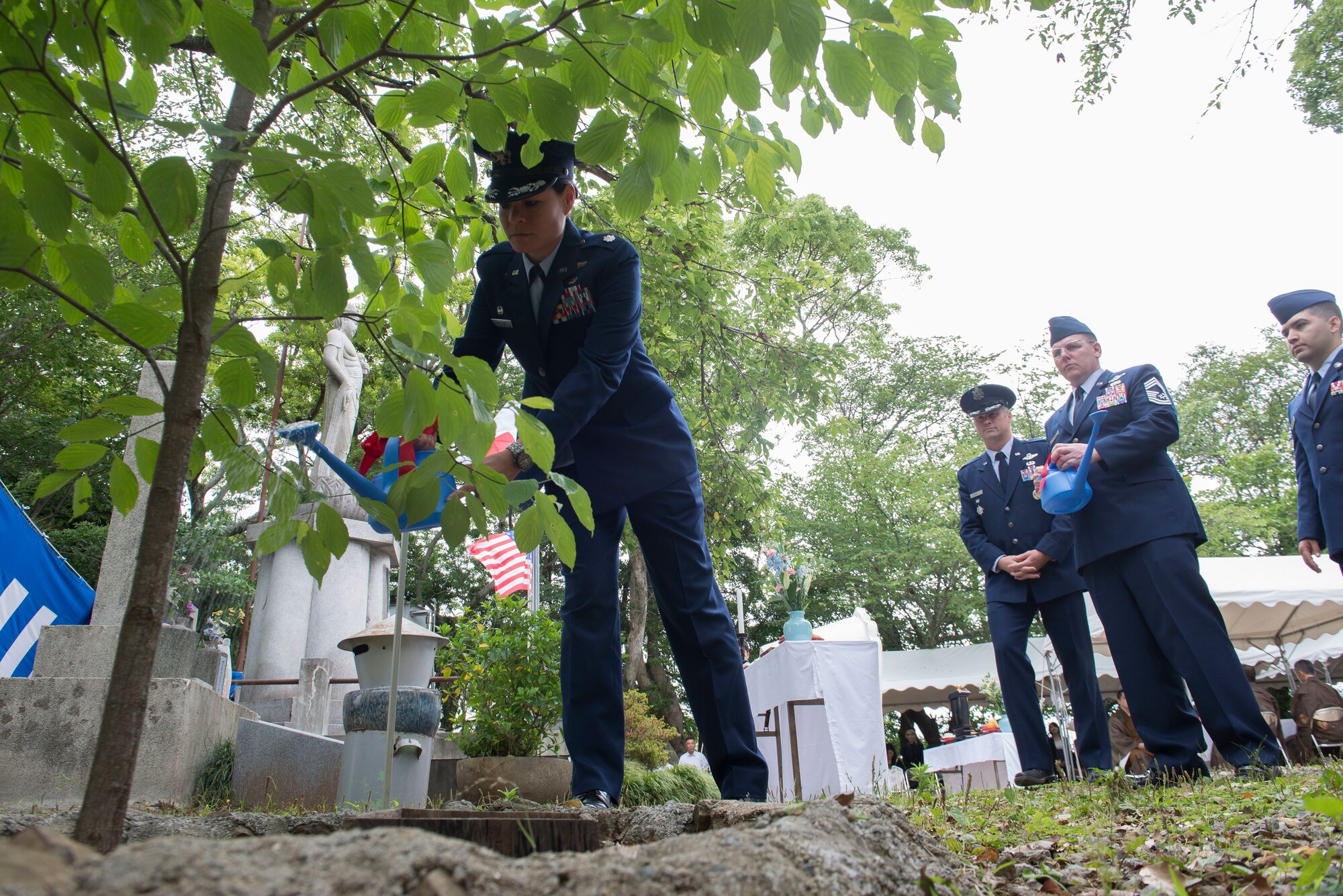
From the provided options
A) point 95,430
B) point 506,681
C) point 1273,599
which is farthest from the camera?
point 1273,599

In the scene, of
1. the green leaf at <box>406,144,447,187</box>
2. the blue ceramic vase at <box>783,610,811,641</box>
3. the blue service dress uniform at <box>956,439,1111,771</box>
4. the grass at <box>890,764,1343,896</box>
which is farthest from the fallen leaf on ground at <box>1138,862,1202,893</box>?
the blue ceramic vase at <box>783,610,811,641</box>

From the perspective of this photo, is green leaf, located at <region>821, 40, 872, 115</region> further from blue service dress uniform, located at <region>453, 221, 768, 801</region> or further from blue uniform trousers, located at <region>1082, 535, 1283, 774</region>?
blue uniform trousers, located at <region>1082, 535, 1283, 774</region>

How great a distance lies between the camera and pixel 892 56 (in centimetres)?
140

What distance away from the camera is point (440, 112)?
1606 millimetres

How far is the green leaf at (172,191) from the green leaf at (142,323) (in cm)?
14

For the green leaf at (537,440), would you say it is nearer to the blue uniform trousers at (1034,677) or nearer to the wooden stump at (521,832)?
the wooden stump at (521,832)

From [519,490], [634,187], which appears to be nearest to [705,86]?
[634,187]

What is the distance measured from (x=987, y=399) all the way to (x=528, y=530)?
13.7ft

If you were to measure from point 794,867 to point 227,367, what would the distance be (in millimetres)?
1215

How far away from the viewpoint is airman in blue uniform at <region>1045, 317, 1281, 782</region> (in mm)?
3424

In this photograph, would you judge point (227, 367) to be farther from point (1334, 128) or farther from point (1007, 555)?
point (1334, 128)

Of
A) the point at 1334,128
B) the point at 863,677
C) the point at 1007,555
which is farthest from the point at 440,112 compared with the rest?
the point at 1334,128

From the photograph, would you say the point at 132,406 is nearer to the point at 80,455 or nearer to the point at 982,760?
the point at 80,455

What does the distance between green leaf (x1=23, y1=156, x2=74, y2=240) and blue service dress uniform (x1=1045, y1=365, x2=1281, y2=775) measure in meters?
3.67
